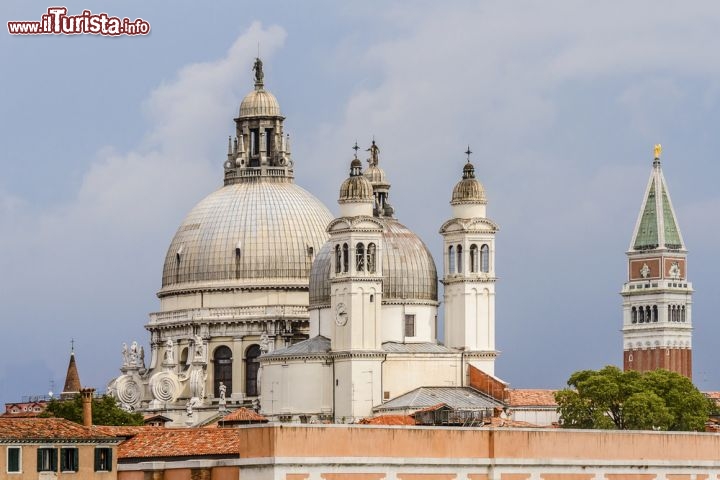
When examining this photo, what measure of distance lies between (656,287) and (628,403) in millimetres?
57756

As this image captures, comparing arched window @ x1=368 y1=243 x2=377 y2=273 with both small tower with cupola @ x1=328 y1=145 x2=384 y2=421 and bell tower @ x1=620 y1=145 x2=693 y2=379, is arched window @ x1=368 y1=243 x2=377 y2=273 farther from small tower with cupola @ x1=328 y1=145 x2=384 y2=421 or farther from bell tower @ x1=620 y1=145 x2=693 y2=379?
bell tower @ x1=620 y1=145 x2=693 y2=379

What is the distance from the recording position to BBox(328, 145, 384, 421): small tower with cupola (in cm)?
9856

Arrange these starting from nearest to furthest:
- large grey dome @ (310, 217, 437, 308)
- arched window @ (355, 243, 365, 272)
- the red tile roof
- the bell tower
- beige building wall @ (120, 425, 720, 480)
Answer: beige building wall @ (120, 425, 720, 480) → the red tile roof → arched window @ (355, 243, 365, 272) → large grey dome @ (310, 217, 437, 308) → the bell tower

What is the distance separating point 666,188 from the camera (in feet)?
499

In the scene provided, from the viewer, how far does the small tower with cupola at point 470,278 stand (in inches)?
4040

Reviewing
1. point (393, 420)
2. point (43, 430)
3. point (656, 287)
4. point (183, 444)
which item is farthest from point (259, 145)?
point (43, 430)

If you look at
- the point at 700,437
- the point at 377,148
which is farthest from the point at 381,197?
the point at 700,437

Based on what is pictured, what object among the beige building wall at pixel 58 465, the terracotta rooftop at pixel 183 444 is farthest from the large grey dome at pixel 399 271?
the beige building wall at pixel 58 465

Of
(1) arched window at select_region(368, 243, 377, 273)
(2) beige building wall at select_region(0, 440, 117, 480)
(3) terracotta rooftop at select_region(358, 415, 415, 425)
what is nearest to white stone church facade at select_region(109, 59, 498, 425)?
(1) arched window at select_region(368, 243, 377, 273)

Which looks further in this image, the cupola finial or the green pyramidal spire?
the green pyramidal spire

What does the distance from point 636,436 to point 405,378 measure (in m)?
38.1

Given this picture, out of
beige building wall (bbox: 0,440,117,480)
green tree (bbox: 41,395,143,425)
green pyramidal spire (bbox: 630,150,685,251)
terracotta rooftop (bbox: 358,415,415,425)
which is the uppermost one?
green pyramidal spire (bbox: 630,150,685,251)

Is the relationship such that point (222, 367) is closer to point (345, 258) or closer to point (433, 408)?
point (345, 258)

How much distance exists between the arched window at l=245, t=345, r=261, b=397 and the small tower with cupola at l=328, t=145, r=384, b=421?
13.8 metres
